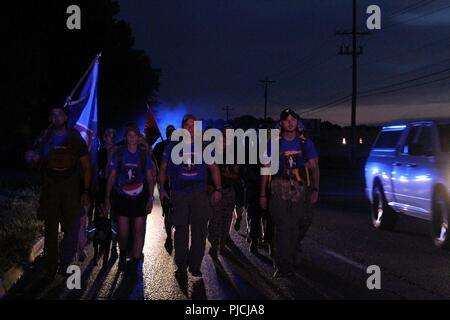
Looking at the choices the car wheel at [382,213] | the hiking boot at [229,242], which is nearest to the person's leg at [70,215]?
the hiking boot at [229,242]

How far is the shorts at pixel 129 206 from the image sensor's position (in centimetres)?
970

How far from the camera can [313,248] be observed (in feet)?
40.5

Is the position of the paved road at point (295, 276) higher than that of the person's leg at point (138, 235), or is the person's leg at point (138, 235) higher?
the person's leg at point (138, 235)

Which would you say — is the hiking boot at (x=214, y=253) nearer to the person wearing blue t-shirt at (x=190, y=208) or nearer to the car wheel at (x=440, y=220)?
the person wearing blue t-shirt at (x=190, y=208)

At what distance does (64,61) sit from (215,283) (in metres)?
32.1

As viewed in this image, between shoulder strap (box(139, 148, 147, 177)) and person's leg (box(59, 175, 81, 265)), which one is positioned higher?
shoulder strap (box(139, 148, 147, 177))

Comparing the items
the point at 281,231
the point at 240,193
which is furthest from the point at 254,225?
the point at 281,231

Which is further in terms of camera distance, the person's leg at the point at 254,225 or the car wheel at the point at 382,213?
the car wheel at the point at 382,213

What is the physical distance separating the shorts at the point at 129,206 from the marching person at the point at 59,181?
0.41m

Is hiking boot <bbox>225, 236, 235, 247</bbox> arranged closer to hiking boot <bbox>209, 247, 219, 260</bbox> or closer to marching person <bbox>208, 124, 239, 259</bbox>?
marching person <bbox>208, 124, 239, 259</bbox>

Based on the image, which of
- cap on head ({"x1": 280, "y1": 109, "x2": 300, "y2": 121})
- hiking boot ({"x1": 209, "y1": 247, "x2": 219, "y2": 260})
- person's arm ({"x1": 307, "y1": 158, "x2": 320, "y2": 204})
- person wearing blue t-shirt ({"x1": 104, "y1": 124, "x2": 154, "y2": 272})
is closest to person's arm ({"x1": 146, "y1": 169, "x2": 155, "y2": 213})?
person wearing blue t-shirt ({"x1": 104, "y1": 124, "x2": 154, "y2": 272})

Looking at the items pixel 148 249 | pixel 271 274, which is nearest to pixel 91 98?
pixel 148 249

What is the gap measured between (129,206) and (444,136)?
5825mm

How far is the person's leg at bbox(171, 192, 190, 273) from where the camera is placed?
9.55m
